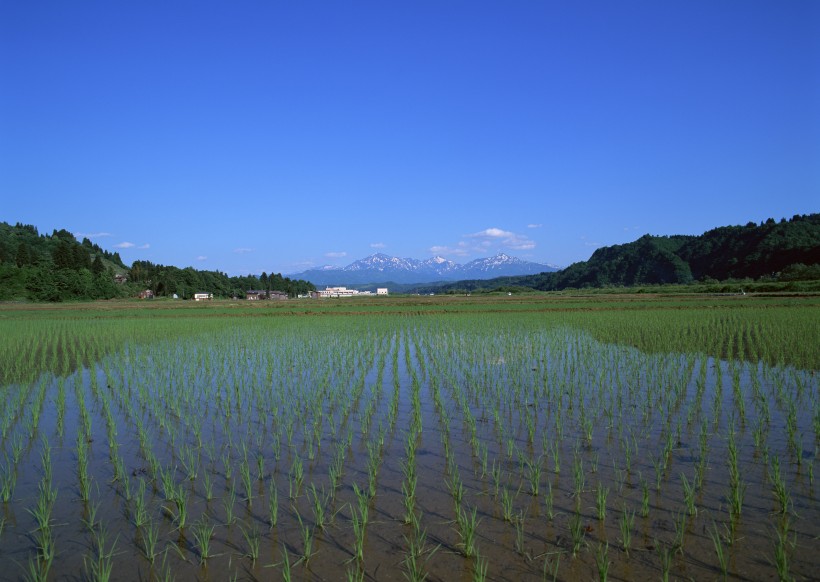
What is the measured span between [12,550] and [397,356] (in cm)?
761

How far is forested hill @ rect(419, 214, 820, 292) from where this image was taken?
5741 centimetres

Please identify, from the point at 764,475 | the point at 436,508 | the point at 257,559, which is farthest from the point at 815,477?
the point at 257,559

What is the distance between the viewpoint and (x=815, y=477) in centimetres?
376

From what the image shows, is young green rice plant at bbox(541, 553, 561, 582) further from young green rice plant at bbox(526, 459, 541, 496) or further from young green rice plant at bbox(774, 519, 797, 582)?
young green rice plant at bbox(774, 519, 797, 582)

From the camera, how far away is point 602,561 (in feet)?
8.13

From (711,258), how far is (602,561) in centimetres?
8529

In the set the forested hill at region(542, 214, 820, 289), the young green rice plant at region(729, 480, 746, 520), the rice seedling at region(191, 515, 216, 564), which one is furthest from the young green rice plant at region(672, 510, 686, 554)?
the forested hill at region(542, 214, 820, 289)

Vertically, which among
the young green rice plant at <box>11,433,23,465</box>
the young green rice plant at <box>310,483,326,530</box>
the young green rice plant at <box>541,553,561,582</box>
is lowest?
the young green rice plant at <box>541,553,561,582</box>

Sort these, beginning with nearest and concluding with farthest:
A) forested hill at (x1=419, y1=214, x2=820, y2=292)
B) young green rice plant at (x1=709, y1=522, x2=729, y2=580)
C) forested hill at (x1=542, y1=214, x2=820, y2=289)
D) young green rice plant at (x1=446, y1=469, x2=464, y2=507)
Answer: young green rice plant at (x1=709, y1=522, x2=729, y2=580), young green rice plant at (x1=446, y1=469, x2=464, y2=507), forested hill at (x1=419, y1=214, x2=820, y2=292), forested hill at (x1=542, y1=214, x2=820, y2=289)

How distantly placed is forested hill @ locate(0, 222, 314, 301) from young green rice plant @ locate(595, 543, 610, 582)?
5658 cm

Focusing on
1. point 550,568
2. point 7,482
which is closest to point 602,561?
point 550,568

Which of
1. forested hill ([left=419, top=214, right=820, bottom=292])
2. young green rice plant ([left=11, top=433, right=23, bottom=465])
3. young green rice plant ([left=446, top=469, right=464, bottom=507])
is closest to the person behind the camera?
young green rice plant ([left=446, top=469, right=464, bottom=507])

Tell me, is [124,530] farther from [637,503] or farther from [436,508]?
[637,503]

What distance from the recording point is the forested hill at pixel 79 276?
48.6 metres
